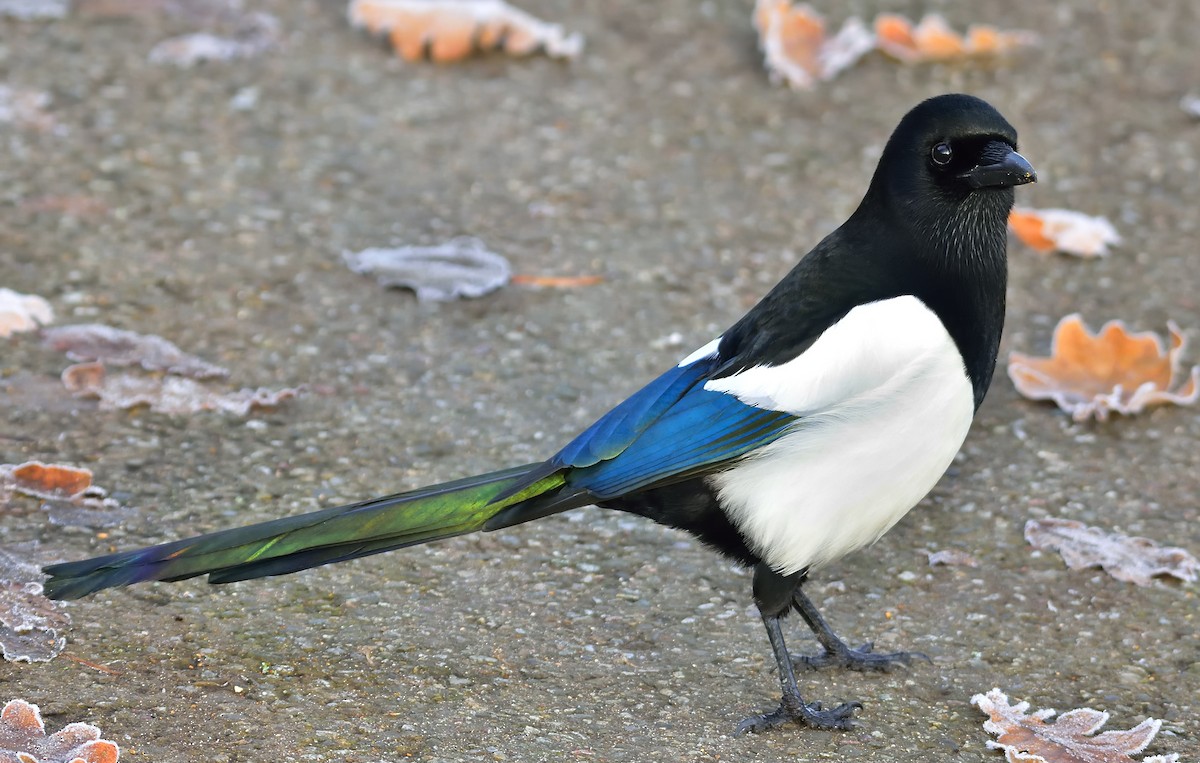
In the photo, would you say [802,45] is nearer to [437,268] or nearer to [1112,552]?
[437,268]

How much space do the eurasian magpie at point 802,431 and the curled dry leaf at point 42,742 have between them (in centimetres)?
25

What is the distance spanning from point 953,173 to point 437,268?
1.83 m

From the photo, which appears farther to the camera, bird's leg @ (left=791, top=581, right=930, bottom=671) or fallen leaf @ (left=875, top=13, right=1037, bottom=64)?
fallen leaf @ (left=875, top=13, right=1037, bottom=64)

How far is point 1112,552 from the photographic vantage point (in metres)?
3.25

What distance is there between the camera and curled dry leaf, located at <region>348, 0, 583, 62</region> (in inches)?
209

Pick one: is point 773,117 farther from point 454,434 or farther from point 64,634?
point 64,634

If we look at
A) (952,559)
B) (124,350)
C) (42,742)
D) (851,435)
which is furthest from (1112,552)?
(124,350)

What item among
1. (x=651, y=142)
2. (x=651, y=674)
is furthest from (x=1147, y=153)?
(x=651, y=674)

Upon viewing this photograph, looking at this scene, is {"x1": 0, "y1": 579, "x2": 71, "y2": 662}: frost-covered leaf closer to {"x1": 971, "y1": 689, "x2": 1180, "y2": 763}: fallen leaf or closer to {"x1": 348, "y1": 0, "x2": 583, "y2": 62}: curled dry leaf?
{"x1": 971, "y1": 689, "x2": 1180, "y2": 763}: fallen leaf

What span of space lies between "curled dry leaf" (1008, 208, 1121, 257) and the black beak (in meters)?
1.81

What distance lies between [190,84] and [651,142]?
1613mm

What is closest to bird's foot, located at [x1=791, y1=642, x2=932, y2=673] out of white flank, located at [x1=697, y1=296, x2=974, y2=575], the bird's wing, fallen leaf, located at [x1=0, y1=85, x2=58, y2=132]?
white flank, located at [x1=697, y1=296, x2=974, y2=575]

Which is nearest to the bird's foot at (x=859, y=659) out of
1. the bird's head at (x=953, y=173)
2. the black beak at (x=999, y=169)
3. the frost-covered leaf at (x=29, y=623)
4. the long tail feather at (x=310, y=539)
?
the long tail feather at (x=310, y=539)

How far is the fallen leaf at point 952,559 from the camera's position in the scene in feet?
10.6
